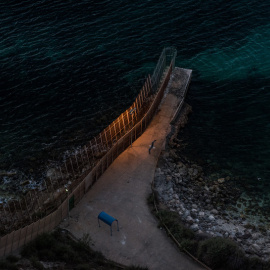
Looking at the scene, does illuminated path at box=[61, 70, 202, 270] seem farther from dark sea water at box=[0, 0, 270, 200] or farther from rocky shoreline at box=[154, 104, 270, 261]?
dark sea water at box=[0, 0, 270, 200]

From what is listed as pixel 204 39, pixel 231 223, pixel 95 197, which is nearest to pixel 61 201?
pixel 95 197

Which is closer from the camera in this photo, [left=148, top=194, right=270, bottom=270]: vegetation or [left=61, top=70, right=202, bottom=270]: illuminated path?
[left=148, top=194, right=270, bottom=270]: vegetation

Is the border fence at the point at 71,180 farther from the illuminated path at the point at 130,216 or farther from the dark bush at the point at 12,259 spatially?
the illuminated path at the point at 130,216

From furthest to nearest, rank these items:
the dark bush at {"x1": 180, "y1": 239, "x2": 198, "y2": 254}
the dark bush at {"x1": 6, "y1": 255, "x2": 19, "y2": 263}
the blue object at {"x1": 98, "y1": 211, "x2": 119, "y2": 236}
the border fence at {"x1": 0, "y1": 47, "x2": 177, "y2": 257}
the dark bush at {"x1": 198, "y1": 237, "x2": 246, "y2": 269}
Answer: the blue object at {"x1": 98, "y1": 211, "x2": 119, "y2": 236} → the border fence at {"x1": 0, "y1": 47, "x2": 177, "y2": 257} → the dark bush at {"x1": 180, "y1": 239, "x2": 198, "y2": 254} → the dark bush at {"x1": 198, "y1": 237, "x2": 246, "y2": 269} → the dark bush at {"x1": 6, "y1": 255, "x2": 19, "y2": 263}

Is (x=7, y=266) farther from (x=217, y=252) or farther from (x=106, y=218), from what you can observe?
(x=217, y=252)

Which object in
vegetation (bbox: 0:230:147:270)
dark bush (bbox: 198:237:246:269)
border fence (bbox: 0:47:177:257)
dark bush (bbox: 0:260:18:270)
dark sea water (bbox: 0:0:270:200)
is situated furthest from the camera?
dark sea water (bbox: 0:0:270:200)

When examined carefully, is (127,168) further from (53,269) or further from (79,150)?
(53,269)

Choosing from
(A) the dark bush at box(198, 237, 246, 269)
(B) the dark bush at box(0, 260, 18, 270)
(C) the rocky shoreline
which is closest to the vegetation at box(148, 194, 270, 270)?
(A) the dark bush at box(198, 237, 246, 269)

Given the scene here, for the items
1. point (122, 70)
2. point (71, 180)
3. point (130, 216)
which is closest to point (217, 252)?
point (130, 216)
